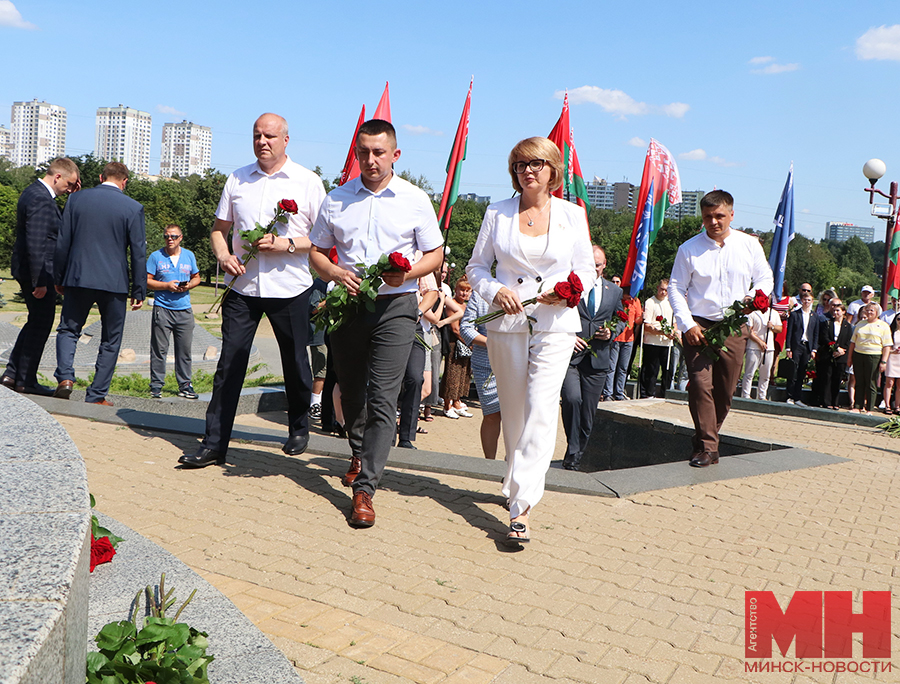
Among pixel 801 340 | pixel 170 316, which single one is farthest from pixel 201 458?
pixel 801 340

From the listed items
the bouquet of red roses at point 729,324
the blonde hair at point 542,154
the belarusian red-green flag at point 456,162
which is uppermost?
the belarusian red-green flag at point 456,162

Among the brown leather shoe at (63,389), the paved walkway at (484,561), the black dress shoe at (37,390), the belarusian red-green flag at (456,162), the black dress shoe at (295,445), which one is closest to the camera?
the paved walkway at (484,561)

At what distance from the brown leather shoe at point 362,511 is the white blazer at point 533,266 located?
1212 mm

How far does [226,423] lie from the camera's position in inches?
232

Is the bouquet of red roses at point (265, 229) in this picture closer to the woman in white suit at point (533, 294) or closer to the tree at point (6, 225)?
the woman in white suit at point (533, 294)

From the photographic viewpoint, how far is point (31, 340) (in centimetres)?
848

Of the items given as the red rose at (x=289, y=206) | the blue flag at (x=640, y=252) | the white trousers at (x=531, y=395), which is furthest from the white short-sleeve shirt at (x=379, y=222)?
the blue flag at (x=640, y=252)

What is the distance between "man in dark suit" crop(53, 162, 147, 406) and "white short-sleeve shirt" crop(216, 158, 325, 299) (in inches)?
101

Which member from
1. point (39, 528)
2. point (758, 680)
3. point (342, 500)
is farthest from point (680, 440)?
point (39, 528)

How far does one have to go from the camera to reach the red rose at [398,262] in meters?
4.80

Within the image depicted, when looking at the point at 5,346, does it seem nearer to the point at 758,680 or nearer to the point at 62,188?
the point at 62,188

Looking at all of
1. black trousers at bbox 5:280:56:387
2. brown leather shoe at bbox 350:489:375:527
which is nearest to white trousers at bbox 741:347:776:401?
black trousers at bbox 5:280:56:387

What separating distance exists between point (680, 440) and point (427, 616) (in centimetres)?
630

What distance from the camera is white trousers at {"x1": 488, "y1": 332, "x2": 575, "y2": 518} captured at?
475cm
